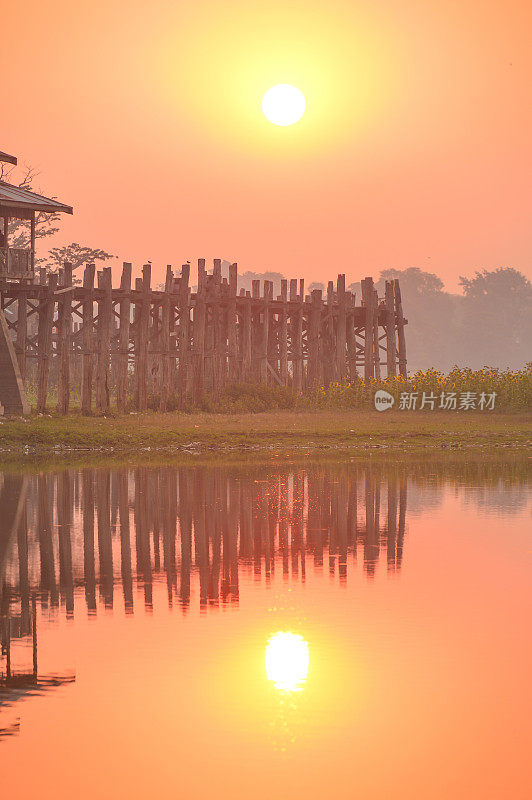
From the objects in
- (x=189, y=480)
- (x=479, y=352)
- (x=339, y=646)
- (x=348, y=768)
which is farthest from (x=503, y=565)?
(x=479, y=352)

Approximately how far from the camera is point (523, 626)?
895cm

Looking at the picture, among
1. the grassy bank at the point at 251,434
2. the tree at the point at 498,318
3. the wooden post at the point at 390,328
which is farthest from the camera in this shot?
the tree at the point at 498,318

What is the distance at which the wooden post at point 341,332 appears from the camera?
42.6m

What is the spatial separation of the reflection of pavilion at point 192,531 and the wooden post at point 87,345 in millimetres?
12947

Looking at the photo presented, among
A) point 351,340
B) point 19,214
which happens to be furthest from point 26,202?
point 351,340

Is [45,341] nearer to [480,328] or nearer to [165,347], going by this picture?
[165,347]

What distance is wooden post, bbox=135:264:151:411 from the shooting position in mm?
35875

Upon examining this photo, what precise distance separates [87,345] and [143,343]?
6.50 ft

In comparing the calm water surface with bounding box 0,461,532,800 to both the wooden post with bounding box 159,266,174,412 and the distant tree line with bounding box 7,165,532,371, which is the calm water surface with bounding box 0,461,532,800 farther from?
the distant tree line with bounding box 7,165,532,371

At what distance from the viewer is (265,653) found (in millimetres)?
8180

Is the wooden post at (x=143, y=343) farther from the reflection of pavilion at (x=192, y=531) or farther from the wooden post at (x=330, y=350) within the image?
the reflection of pavilion at (x=192, y=531)

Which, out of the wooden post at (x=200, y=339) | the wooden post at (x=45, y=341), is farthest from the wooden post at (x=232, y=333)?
the wooden post at (x=45, y=341)

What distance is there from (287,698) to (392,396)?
104 ft

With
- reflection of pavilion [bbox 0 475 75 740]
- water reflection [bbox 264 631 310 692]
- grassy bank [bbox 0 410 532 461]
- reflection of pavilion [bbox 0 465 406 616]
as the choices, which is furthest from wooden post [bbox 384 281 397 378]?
water reflection [bbox 264 631 310 692]
